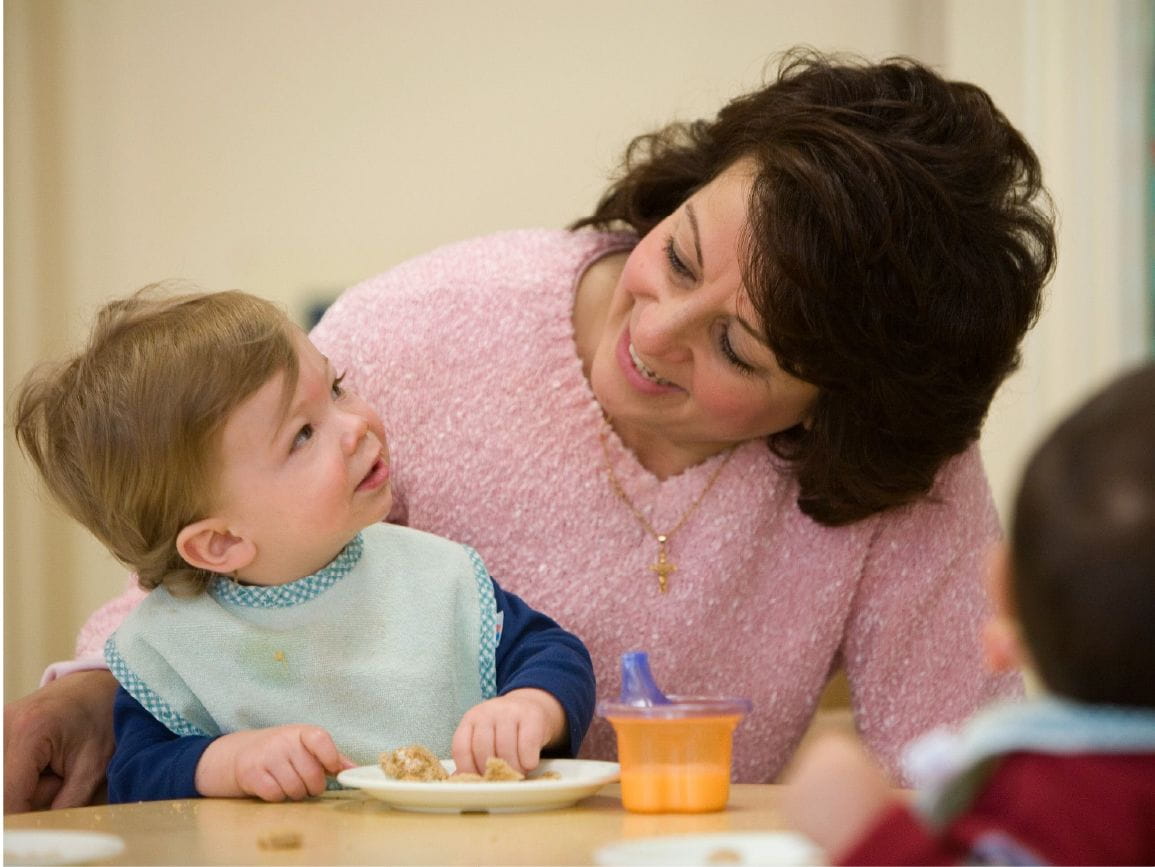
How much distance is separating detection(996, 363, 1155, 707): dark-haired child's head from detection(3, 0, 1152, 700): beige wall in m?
2.49

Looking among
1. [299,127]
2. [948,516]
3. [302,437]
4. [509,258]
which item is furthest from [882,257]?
[299,127]

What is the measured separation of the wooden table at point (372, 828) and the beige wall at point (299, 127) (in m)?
2.02

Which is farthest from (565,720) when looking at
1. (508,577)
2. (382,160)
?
(382,160)

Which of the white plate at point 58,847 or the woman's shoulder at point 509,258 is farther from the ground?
the woman's shoulder at point 509,258

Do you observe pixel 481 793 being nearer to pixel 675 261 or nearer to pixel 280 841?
pixel 280 841

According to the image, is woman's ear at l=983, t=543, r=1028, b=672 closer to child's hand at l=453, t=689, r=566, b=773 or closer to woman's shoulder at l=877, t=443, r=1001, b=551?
child's hand at l=453, t=689, r=566, b=773

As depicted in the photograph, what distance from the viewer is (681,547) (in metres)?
1.65

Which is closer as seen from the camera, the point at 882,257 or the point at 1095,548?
the point at 1095,548

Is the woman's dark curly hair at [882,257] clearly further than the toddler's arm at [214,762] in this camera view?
Yes

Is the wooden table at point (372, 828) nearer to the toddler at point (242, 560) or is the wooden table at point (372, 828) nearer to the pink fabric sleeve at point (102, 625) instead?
the toddler at point (242, 560)

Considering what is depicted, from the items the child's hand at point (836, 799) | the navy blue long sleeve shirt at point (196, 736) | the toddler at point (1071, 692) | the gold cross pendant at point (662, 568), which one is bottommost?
the gold cross pendant at point (662, 568)

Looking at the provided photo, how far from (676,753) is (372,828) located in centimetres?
22

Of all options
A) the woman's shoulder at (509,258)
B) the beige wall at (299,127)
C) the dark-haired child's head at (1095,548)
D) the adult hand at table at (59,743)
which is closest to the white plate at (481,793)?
the adult hand at table at (59,743)

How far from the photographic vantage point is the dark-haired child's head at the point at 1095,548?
562mm
